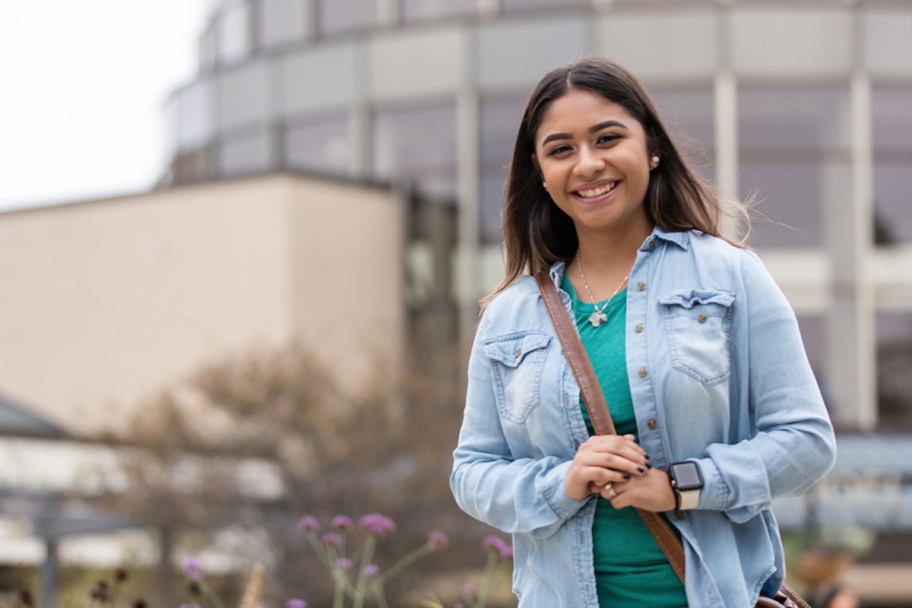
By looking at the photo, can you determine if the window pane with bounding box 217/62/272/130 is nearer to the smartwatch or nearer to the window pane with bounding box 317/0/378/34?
the window pane with bounding box 317/0/378/34

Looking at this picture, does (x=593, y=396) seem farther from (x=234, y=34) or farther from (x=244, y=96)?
(x=234, y=34)

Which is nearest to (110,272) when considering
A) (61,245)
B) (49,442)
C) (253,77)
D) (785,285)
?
(61,245)

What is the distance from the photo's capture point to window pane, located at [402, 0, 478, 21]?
19419 mm

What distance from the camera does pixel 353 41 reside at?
1989 centimetres

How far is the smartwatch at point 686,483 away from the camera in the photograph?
2139 mm

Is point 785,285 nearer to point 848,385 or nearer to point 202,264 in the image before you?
point 848,385

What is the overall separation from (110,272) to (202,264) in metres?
2.09

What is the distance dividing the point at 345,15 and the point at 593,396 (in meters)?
19.0

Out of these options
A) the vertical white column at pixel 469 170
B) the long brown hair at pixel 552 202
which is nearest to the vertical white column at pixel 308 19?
the vertical white column at pixel 469 170

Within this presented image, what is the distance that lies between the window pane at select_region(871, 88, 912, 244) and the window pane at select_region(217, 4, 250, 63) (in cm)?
1113

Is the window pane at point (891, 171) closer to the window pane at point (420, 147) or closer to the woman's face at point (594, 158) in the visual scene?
the window pane at point (420, 147)

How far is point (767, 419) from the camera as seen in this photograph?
7.26ft

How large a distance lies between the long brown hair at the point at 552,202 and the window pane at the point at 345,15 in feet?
59.6

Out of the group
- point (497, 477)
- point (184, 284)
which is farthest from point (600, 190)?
point (184, 284)
